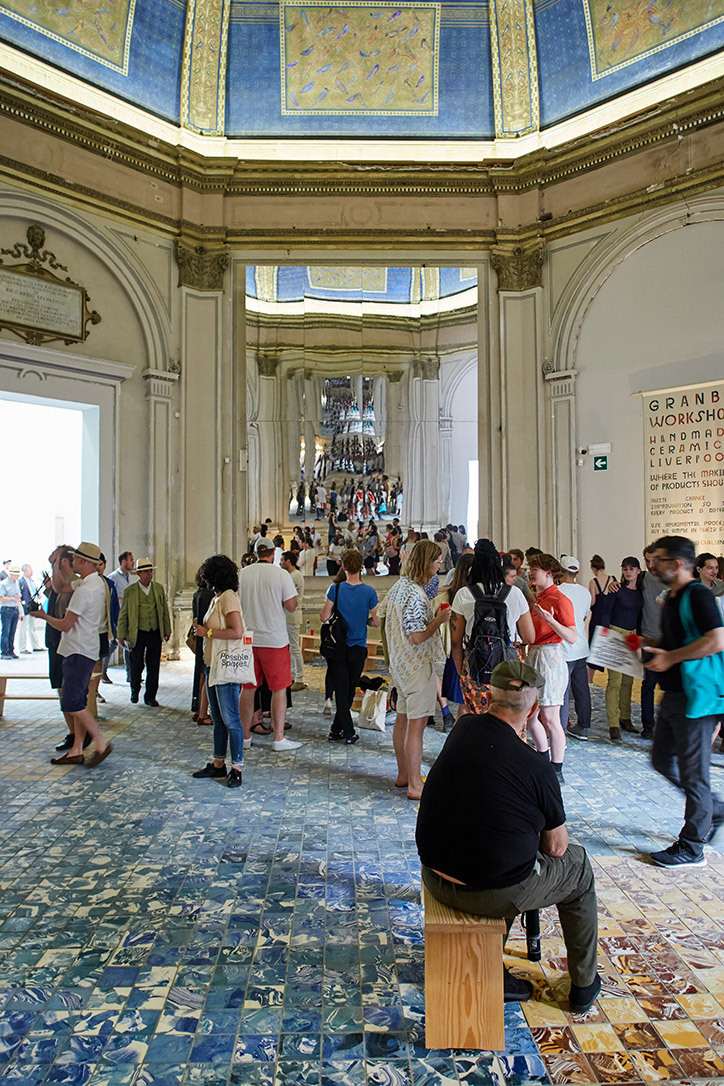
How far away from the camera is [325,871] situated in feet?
13.3

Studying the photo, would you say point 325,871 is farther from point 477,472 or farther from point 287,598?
point 477,472

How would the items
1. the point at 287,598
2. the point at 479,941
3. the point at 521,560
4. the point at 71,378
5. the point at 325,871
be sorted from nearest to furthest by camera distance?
the point at 479,941 < the point at 325,871 < the point at 287,598 < the point at 521,560 < the point at 71,378

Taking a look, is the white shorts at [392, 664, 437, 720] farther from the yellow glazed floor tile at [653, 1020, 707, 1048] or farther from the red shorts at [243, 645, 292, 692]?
the yellow glazed floor tile at [653, 1020, 707, 1048]

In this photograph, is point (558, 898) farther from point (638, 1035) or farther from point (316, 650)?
point (316, 650)

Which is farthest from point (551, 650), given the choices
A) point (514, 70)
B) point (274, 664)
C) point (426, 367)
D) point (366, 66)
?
point (366, 66)

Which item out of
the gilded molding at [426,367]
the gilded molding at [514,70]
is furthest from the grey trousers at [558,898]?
the gilded molding at [514,70]

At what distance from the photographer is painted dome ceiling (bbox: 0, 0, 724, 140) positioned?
11.7 meters

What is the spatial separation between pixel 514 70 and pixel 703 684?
466 inches

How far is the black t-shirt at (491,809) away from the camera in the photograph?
263 centimetres

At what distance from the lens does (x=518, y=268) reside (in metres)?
12.2

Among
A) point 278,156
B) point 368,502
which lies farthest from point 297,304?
point 368,502

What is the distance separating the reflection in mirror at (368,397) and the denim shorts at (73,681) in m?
6.99

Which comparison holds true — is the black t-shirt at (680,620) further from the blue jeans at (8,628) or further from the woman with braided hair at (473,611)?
the blue jeans at (8,628)

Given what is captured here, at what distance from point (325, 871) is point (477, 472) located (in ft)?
30.9
